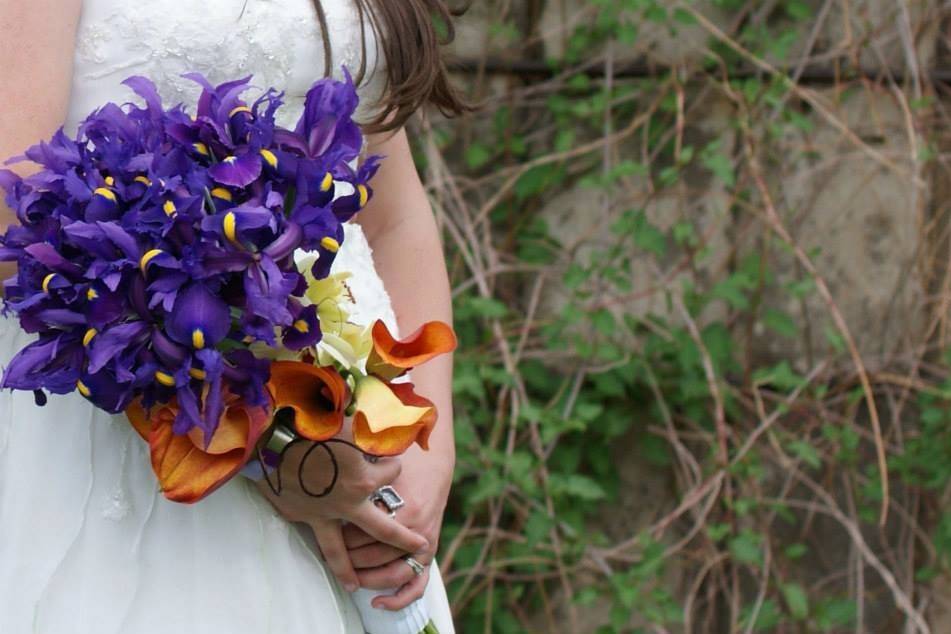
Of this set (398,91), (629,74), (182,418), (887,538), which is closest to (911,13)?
(629,74)

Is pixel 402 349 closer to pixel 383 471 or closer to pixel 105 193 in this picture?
pixel 383 471

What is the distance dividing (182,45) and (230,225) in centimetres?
34

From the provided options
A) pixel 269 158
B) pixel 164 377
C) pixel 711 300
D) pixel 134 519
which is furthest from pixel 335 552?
pixel 711 300

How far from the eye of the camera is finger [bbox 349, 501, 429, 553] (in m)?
1.30

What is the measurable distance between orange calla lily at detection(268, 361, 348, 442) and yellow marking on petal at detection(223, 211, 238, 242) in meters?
0.16

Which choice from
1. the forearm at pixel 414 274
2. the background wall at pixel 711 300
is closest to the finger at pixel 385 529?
the forearm at pixel 414 274

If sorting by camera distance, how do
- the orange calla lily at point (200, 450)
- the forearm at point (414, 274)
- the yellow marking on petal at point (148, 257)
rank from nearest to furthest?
the yellow marking on petal at point (148, 257), the orange calla lily at point (200, 450), the forearm at point (414, 274)

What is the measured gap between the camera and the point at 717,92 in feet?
10.5

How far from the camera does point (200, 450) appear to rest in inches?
45.2

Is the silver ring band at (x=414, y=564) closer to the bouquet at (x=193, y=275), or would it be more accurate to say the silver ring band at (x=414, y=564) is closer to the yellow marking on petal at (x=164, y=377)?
the bouquet at (x=193, y=275)

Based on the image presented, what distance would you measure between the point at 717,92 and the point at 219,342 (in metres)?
2.33

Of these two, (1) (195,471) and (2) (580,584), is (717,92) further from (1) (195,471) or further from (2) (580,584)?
(1) (195,471)

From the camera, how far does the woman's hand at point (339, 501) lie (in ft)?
4.07

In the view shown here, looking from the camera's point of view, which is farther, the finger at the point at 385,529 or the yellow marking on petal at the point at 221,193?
the finger at the point at 385,529
